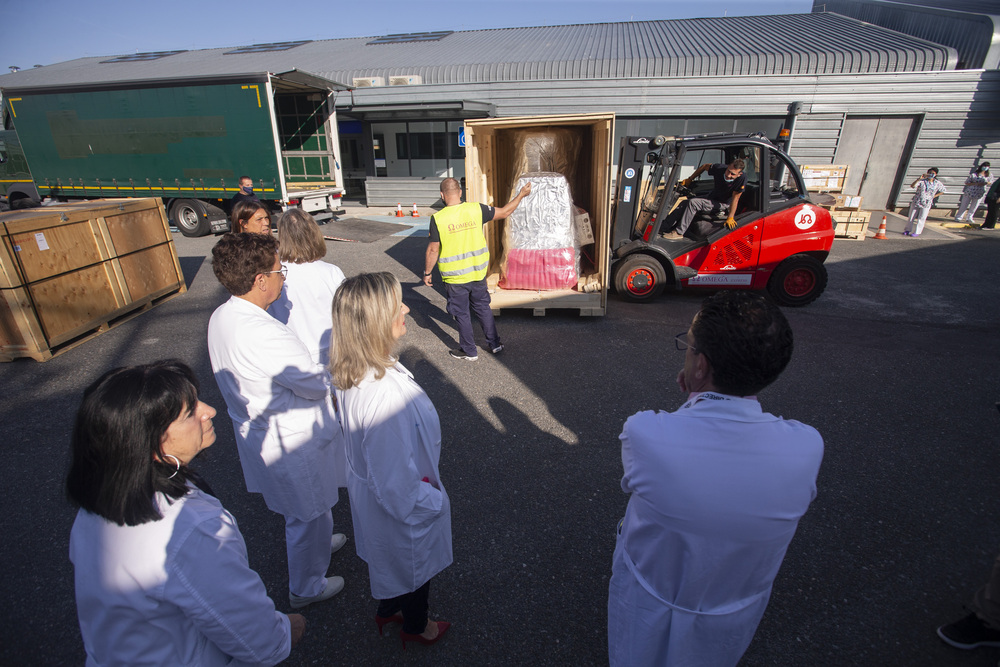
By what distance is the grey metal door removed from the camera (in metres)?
13.8

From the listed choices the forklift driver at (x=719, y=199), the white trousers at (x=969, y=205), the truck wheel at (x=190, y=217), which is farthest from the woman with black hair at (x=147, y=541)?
the white trousers at (x=969, y=205)

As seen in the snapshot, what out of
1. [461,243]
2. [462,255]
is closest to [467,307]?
[462,255]

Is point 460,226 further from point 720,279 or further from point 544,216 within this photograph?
point 720,279

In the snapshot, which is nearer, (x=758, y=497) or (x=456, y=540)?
(x=758, y=497)

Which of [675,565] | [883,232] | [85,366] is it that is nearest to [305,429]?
[675,565]

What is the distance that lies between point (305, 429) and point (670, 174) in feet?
20.3

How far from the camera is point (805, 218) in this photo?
21.5ft

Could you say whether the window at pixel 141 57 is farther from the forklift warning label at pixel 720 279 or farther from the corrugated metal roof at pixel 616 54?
the forklift warning label at pixel 720 279

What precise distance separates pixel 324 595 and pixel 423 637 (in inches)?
25.7

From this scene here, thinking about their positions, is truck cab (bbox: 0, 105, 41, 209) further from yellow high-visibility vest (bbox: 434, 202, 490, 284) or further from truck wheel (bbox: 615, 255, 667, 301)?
truck wheel (bbox: 615, 255, 667, 301)

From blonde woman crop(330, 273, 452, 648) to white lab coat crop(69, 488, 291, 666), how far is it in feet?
1.84

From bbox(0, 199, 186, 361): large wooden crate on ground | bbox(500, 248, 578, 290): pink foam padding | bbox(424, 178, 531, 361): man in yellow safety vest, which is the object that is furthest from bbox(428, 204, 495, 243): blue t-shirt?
bbox(0, 199, 186, 361): large wooden crate on ground

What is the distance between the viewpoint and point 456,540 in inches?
118

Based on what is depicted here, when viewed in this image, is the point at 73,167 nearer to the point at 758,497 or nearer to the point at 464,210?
the point at 464,210
